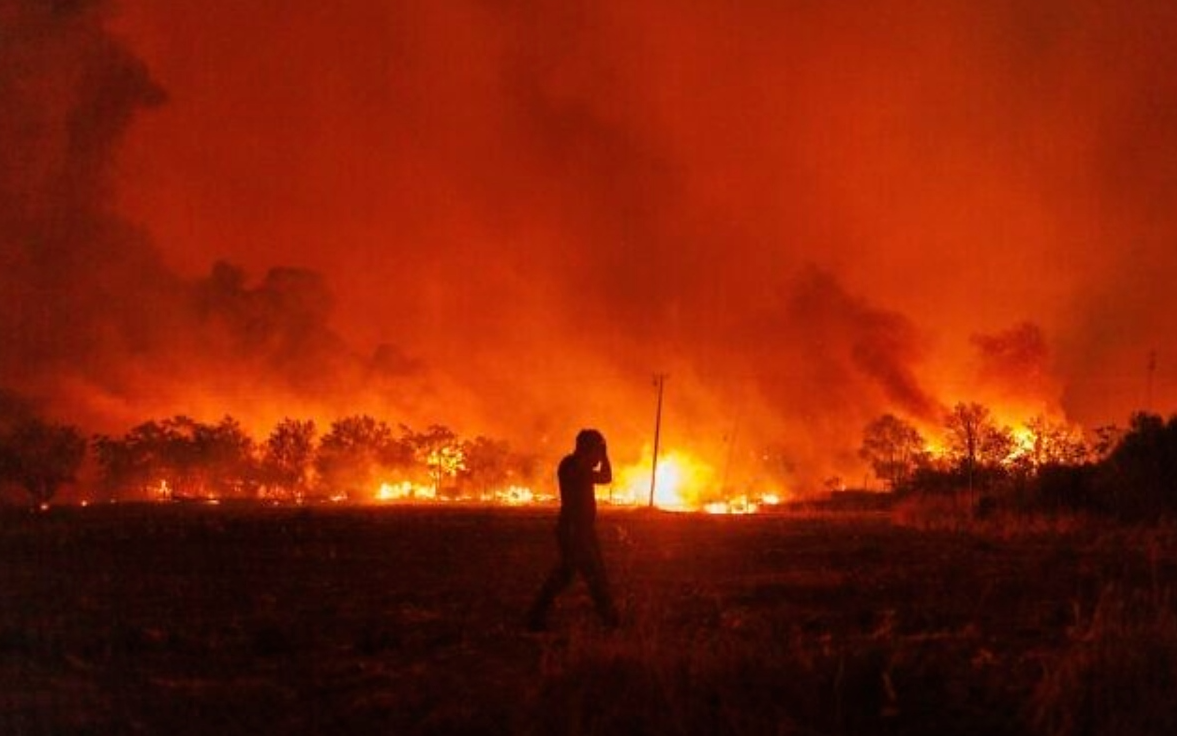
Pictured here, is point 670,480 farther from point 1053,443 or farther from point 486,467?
point 1053,443

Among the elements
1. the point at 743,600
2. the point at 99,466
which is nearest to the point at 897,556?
the point at 743,600

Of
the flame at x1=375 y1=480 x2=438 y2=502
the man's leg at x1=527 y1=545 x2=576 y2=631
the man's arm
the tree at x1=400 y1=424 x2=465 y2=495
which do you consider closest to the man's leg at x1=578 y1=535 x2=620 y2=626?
the man's leg at x1=527 y1=545 x2=576 y2=631

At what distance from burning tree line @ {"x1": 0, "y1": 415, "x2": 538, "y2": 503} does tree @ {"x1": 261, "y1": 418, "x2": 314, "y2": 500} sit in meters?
0.08

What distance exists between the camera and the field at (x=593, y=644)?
8.80 metres

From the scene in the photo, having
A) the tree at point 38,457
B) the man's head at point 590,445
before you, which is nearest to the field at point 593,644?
the man's head at point 590,445

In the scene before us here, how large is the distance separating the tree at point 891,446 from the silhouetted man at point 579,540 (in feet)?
227

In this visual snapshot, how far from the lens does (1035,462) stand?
62.5 meters

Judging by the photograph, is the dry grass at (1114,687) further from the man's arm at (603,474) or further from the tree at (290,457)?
the tree at (290,457)

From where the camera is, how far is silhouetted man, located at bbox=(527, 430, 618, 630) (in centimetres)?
1361

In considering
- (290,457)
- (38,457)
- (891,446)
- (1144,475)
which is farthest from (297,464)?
(1144,475)

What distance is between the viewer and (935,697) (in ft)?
29.6

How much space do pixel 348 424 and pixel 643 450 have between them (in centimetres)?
2396

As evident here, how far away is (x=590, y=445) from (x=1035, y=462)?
5316cm

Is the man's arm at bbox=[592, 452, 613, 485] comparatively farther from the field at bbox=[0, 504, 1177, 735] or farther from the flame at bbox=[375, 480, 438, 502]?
the flame at bbox=[375, 480, 438, 502]
